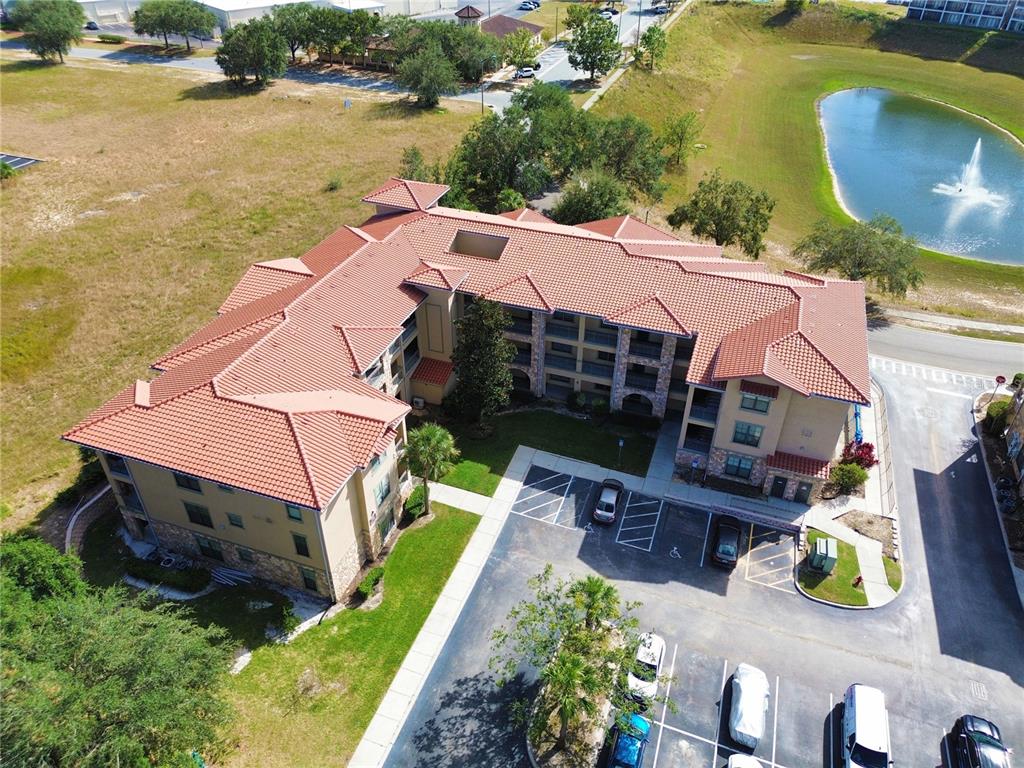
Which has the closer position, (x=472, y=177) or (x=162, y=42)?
(x=472, y=177)

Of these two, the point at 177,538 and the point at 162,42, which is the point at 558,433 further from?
the point at 162,42

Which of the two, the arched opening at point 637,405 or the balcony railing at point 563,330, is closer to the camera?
the balcony railing at point 563,330

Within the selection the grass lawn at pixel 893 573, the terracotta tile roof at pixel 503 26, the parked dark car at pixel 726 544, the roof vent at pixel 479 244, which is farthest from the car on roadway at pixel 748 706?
the terracotta tile roof at pixel 503 26

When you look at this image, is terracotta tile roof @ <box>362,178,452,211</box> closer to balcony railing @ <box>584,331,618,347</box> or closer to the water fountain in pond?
balcony railing @ <box>584,331,618,347</box>

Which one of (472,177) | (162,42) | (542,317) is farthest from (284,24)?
(542,317)

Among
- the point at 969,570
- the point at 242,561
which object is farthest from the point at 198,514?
the point at 969,570

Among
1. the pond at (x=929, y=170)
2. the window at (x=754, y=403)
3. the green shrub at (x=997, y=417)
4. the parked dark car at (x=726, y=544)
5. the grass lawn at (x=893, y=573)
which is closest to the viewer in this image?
the grass lawn at (x=893, y=573)

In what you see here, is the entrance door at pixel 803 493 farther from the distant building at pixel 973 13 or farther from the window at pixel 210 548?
the distant building at pixel 973 13
